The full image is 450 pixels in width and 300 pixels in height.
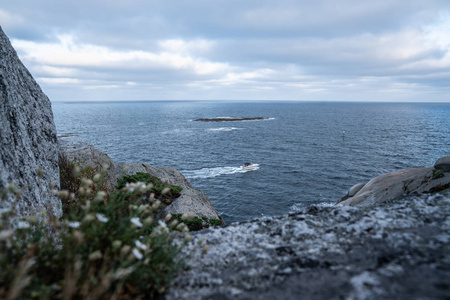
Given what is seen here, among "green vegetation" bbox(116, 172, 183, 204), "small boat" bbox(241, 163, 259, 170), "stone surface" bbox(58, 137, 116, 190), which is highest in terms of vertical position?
"stone surface" bbox(58, 137, 116, 190)

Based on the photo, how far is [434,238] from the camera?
4684 mm

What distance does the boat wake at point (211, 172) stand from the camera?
44.8 meters

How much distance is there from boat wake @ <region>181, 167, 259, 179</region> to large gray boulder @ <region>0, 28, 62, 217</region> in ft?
113

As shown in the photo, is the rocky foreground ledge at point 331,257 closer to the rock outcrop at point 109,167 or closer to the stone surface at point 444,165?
the stone surface at point 444,165

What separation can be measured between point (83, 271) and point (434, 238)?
5.58 m

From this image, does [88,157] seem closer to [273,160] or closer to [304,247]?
[304,247]

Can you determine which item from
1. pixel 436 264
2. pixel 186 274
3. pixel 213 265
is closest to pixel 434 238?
pixel 436 264

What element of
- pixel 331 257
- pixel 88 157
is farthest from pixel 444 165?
pixel 88 157

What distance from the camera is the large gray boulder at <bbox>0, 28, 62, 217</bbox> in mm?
6410

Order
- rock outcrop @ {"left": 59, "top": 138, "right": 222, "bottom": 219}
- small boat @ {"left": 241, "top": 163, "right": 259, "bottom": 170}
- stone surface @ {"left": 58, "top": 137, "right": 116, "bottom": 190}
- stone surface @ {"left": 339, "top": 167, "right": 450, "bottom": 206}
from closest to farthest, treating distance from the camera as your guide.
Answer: stone surface @ {"left": 339, "top": 167, "right": 450, "bottom": 206}
stone surface @ {"left": 58, "top": 137, "right": 116, "bottom": 190}
rock outcrop @ {"left": 59, "top": 138, "right": 222, "bottom": 219}
small boat @ {"left": 241, "top": 163, "right": 259, "bottom": 170}

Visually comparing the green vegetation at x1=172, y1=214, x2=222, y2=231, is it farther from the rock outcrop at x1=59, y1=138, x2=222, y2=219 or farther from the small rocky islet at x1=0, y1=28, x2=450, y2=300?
the small rocky islet at x1=0, y1=28, x2=450, y2=300

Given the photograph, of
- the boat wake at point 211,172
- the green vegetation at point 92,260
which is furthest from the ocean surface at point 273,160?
the green vegetation at point 92,260

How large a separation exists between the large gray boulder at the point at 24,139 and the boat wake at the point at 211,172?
113ft

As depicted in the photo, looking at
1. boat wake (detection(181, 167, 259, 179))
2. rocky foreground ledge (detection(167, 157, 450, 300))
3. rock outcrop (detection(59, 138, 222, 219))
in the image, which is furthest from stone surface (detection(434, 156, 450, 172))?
boat wake (detection(181, 167, 259, 179))
